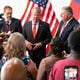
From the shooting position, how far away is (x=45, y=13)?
605 centimetres

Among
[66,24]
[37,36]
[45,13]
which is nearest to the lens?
[66,24]

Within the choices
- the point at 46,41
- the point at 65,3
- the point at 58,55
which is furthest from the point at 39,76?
the point at 65,3

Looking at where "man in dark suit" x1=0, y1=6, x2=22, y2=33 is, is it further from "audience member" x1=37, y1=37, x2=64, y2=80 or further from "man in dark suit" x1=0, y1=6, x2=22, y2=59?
"audience member" x1=37, y1=37, x2=64, y2=80

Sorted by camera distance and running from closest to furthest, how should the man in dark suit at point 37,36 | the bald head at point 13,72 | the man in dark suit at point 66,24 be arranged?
the bald head at point 13,72, the man in dark suit at point 66,24, the man in dark suit at point 37,36

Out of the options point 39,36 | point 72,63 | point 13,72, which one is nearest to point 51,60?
point 72,63

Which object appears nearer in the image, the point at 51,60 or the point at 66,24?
the point at 51,60

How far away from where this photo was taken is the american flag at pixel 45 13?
6016mm

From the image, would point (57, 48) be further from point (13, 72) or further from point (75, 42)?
point (13, 72)

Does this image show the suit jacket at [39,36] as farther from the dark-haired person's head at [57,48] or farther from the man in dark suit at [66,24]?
the dark-haired person's head at [57,48]

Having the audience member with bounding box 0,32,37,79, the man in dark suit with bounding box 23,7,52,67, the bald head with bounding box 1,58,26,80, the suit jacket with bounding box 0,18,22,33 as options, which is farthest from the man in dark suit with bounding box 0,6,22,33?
the bald head with bounding box 1,58,26,80

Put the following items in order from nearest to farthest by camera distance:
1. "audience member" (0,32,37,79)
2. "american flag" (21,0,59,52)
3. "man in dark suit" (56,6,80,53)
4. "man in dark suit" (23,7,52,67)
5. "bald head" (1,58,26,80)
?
1. "bald head" (1,58,26,80)
2. "audience member" (0,32,37,79)
3. "man in dark suit" (56,6,80,53)
4. "man in dark suit" (23,7,52,67)
5. "american flag" (21,0,59,52)

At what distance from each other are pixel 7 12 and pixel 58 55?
2146 mm

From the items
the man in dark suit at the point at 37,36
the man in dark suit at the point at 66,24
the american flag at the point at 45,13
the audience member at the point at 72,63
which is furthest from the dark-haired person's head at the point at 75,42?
the american flag at the point at 45,13

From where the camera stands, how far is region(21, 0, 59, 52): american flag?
19.7 ft
